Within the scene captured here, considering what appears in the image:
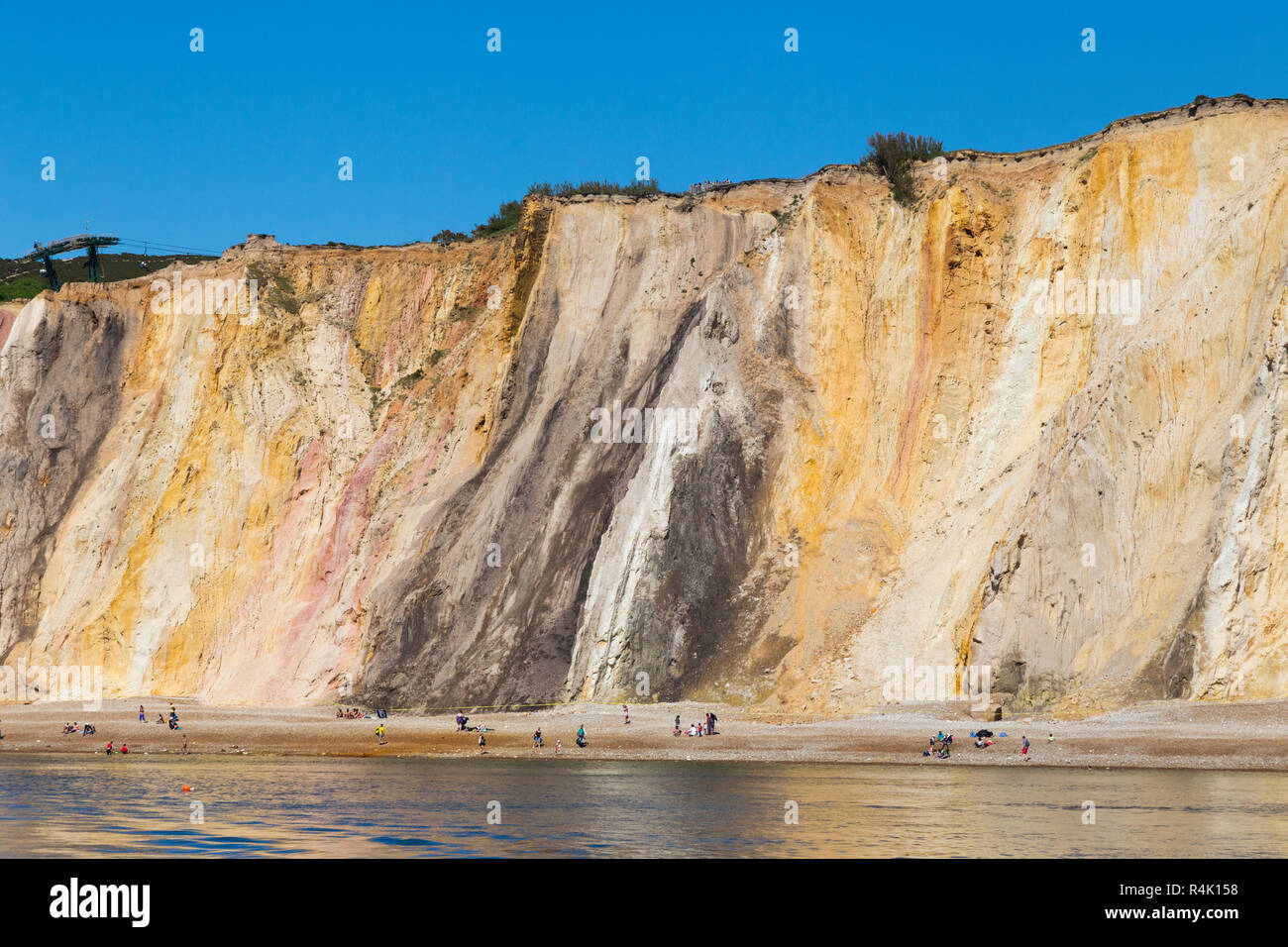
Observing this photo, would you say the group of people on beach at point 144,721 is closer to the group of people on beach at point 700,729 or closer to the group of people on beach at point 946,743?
the group of people on beach at point 700,729

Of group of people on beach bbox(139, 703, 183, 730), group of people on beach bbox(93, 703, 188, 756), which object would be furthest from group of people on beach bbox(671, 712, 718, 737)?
group of people on beach bbox(139, 703, 183, 730)

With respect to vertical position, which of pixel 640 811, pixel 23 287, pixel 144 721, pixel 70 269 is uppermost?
pixel 70 269

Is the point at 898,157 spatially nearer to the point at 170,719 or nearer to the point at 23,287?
the point at 170,719

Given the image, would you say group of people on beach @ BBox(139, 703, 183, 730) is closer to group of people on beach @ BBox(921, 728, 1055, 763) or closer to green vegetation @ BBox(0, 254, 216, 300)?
group of people on beach @ BBox(921, 728, 1055, 763)

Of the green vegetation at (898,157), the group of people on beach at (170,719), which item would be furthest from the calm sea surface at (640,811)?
the green vegetation at (898,157)

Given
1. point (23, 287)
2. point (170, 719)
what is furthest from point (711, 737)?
point (23, 287)
